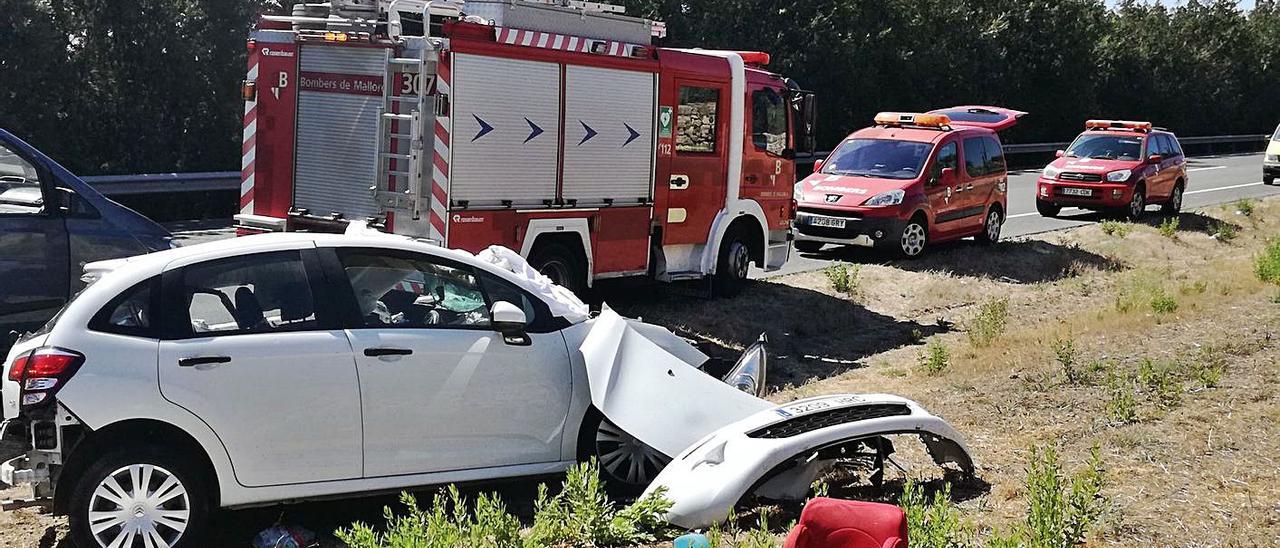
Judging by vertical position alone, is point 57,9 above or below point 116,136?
above

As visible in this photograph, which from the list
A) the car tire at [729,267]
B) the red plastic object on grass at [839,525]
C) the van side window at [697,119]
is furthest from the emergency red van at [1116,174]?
the red plastic object on grass at [839,525]

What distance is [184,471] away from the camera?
589 cm

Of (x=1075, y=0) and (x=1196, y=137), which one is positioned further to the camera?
(x=1196, y=137)

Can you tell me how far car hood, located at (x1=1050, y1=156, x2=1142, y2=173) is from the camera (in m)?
23.6

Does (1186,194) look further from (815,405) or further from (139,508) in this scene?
(139,508)

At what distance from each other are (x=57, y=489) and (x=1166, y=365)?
6870 mm

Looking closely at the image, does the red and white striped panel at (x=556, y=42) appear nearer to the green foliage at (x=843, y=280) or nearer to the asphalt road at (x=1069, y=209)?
the green foliage at (x=843, y=280)

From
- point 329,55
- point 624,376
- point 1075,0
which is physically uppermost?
point 1075,0

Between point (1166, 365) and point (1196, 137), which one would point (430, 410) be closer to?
point (1166, 365)

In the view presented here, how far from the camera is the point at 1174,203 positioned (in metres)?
24.8

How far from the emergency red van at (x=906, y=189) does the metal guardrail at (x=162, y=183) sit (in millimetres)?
8103

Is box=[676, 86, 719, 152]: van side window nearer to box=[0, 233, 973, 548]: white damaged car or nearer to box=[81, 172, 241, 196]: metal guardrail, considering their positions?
box=[0, 233, 973, 548]: white damaged car

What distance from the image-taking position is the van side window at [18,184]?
8666 mm

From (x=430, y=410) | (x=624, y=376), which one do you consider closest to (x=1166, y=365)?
(x=624, y=376)
